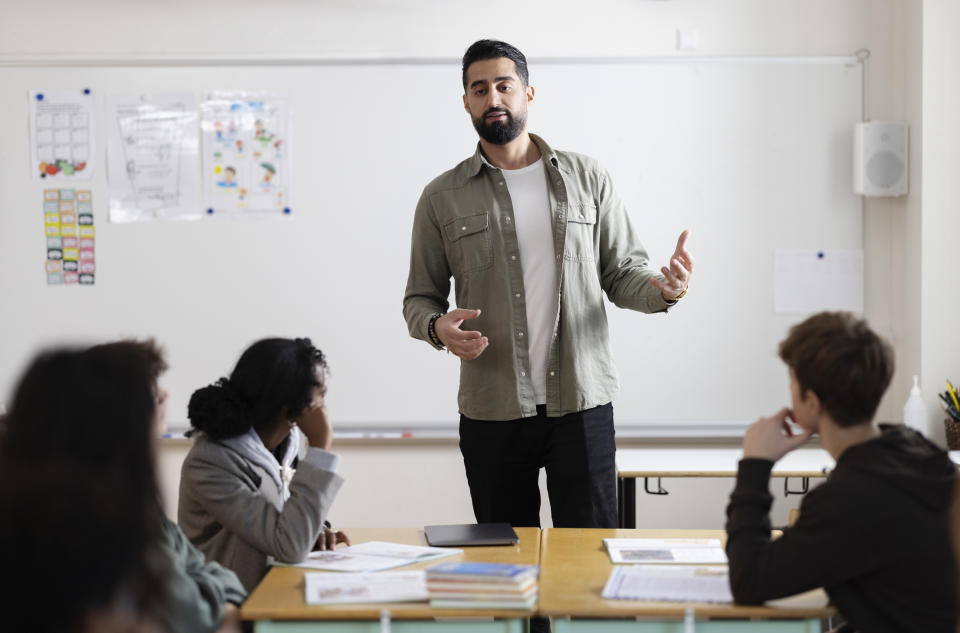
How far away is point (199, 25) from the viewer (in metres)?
4.18

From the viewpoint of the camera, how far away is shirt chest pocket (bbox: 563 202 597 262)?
282 centimetres

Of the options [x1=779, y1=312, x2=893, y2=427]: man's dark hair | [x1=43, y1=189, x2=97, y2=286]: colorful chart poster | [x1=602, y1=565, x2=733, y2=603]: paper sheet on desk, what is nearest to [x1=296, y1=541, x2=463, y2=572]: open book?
[x1=602, y1=565, x2=733, y2=603]: paper sheet on desk

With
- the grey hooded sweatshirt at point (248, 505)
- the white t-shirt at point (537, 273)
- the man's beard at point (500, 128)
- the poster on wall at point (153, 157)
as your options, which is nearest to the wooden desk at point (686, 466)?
the white t-shirt at point (537, 273)

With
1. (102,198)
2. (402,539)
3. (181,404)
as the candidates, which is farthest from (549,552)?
(102,198)

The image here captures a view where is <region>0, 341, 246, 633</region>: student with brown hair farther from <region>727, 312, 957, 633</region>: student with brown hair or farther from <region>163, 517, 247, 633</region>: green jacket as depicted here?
<region>727, 312, 957, 633</region>: student with brown hair

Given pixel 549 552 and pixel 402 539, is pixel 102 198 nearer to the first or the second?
pixel 402 539

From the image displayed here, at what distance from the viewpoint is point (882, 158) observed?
158 inches

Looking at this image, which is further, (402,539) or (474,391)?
(474,391)

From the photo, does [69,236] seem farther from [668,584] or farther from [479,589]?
[668,584]

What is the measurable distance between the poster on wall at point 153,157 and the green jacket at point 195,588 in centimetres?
253

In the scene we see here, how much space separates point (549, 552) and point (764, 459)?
1.82 feet

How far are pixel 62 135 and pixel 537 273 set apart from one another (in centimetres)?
247

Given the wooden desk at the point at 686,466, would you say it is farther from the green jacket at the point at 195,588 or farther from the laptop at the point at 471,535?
the green jacket at the point at 195,588

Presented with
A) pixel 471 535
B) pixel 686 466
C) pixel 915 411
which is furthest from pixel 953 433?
pixel 471 535
